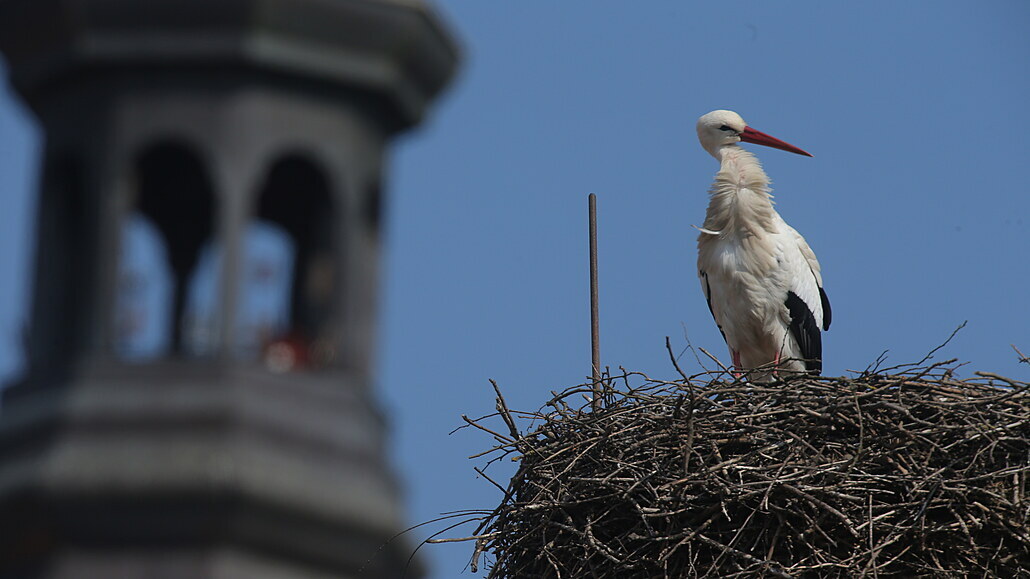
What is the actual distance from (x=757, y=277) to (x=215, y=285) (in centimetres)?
1952

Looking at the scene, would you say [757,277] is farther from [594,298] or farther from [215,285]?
[215,285]

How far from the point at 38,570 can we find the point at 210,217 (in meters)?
5.25

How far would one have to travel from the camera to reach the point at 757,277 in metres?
10.5

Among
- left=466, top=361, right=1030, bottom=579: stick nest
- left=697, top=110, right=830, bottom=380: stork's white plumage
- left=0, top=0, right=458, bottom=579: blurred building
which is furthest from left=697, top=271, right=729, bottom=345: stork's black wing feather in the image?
left=0, top=0, right=458, bottom=579: blurred building

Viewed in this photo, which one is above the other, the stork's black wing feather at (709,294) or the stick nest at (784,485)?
the stork's black wing feather at (709,294)

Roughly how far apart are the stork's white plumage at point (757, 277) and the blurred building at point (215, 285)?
16.6 meters

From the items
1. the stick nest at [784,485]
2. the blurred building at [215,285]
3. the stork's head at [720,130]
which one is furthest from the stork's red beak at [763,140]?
the blurred building at [215,285]

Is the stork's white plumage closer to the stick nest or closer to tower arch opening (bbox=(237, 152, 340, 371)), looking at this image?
the stick nest

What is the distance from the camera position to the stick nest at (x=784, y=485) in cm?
Answer: 834

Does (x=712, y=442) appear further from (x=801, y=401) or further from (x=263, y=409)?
(x=263, y=409)

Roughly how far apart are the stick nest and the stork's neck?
5.34 ft

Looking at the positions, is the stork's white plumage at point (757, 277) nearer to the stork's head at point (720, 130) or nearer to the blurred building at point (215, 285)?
the stork's head at point (720, 130)

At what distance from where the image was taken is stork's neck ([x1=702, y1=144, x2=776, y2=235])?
1058cm

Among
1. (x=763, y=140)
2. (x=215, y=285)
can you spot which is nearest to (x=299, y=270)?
(x=215, y=285)
